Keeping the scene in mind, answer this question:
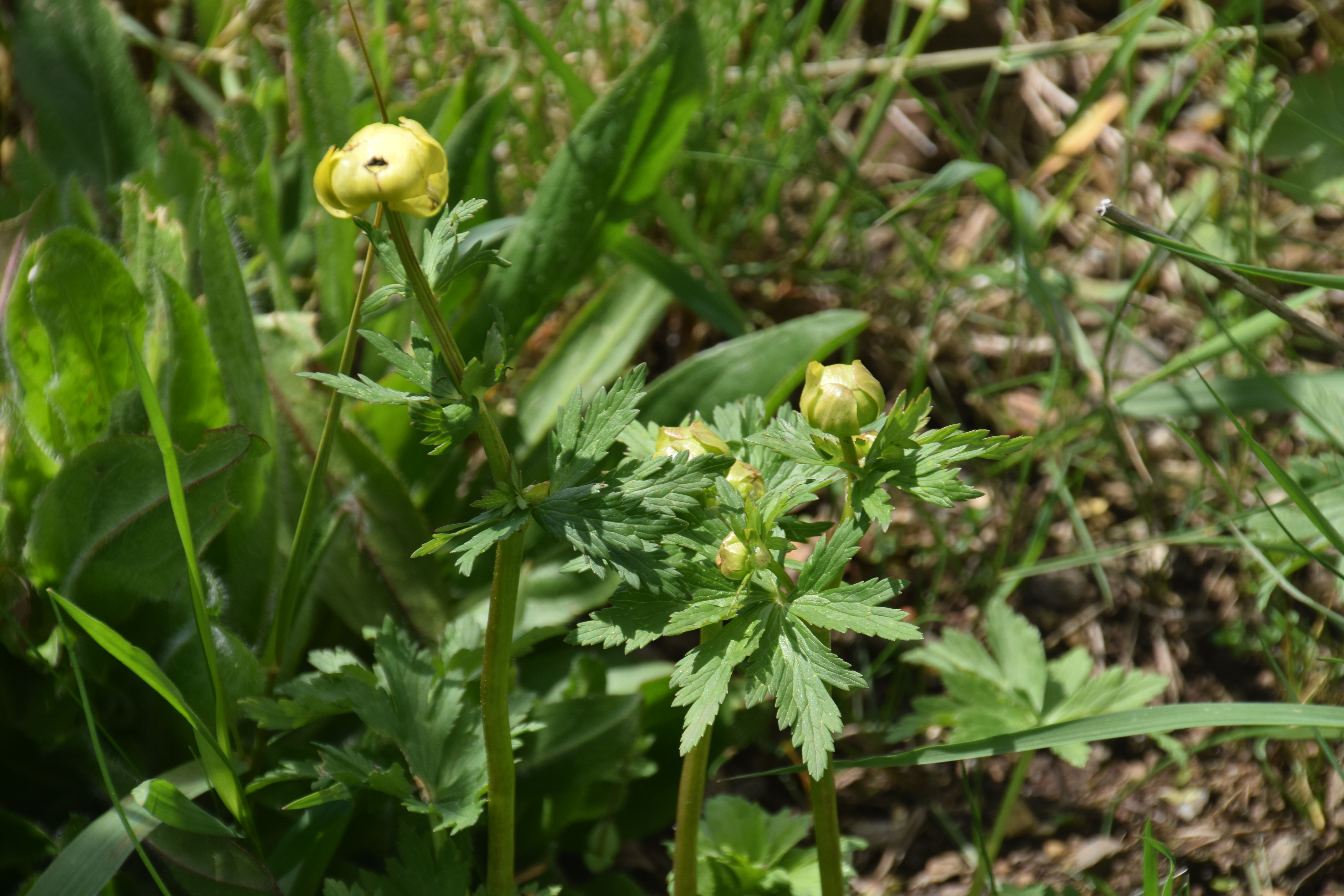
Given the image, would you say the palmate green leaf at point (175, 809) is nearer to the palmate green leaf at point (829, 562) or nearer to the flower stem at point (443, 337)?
the flower stem at point (443, 337)

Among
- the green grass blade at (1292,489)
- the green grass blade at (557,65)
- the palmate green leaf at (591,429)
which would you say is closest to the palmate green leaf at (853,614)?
the palmate green leaf at (591,429)

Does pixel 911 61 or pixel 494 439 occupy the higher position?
pixel 494 439

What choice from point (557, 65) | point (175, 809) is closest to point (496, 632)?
point (175, 809)

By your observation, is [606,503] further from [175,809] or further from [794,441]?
[175,809]

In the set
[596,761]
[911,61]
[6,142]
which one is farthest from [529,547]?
[6,142]

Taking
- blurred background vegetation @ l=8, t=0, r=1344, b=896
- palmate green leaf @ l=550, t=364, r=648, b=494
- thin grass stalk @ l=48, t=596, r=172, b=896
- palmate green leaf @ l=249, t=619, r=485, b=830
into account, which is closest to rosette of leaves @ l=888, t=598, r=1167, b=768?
blurred background vegetation @ l=8, t=0, r=1344, b=896

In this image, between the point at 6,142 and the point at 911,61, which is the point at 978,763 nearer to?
the point at 911,61

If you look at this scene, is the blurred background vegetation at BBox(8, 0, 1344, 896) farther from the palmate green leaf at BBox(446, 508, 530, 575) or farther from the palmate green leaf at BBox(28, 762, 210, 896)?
the palmate green leaf at BBox(446, 508, 530, 575)
